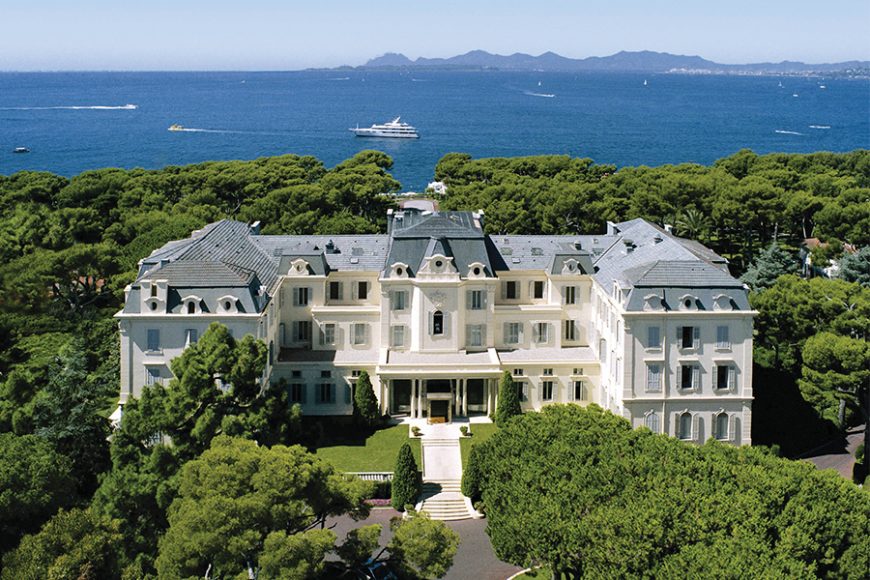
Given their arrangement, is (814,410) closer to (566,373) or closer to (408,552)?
(566,373)

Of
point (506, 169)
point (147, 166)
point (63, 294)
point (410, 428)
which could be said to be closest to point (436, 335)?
point (410, 428)

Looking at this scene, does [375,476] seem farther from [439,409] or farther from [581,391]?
[581,391]

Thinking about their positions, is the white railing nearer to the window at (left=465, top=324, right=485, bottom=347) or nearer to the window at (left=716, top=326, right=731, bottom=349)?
the window at (left=465, top=324, right=485, bottom=347)

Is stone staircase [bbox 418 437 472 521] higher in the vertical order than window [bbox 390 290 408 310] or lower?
lower

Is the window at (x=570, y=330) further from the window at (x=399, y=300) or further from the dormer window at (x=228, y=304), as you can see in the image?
the dormer window at (x=228, y=304)

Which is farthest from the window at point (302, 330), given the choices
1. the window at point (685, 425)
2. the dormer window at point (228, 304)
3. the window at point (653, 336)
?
the window at point (685, 425)

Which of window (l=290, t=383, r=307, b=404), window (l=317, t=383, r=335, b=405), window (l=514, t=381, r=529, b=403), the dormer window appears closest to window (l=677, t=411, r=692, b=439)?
window (l=514, t=381, r=529, b=403)

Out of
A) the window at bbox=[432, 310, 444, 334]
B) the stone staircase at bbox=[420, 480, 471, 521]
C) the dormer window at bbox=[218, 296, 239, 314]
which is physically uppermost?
the dormer window at bbox=[218, 296, 239, 314]
